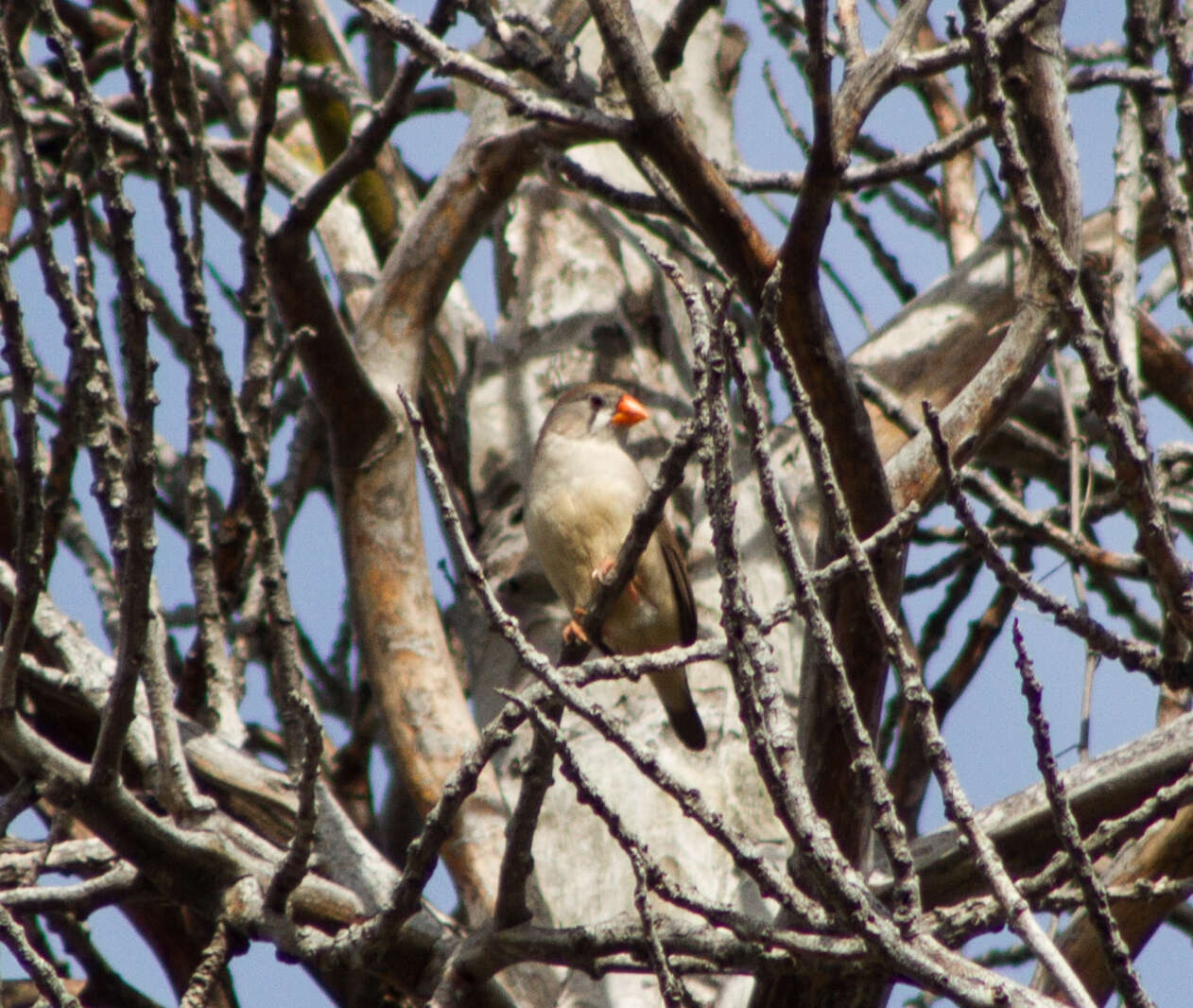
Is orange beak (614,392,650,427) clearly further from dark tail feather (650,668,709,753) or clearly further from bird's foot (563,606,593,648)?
bird's foot (563,606,593,648)

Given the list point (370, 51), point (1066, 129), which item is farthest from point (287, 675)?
point (370, 51)

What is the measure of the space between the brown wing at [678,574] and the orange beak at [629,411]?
383 mm

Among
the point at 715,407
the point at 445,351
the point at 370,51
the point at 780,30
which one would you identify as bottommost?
the point at 715,407

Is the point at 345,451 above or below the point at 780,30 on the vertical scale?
below

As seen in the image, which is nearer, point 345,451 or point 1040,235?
point 1040,235

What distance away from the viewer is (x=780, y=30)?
688 centimetres

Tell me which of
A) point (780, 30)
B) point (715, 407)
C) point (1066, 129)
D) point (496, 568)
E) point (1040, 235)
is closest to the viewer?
point (715, 407)

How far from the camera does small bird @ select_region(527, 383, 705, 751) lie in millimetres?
4938

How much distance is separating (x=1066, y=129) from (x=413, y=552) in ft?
7.11

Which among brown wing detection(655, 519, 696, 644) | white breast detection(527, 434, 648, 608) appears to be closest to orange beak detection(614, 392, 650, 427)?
white breast detection(527, 434, 648, 608)

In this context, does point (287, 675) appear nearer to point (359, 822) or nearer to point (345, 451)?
Answer: point (345, 451)

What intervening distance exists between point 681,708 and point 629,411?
1.17m

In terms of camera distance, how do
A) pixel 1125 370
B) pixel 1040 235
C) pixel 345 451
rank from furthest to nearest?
pixel 345 451 → pixel 1125 370 → pixel 1040 235

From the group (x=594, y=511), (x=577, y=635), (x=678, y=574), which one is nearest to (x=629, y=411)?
(x=594, y=511)
